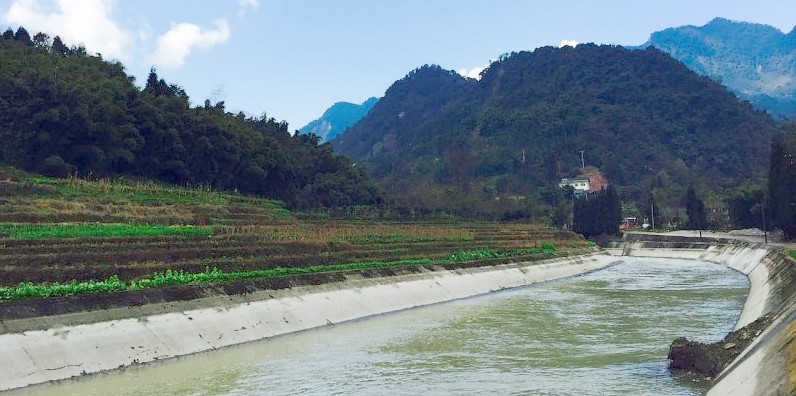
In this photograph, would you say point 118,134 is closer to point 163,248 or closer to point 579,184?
point 163,248

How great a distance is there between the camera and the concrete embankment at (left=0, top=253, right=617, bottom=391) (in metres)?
22.3

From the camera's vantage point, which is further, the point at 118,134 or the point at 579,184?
the point at 579,184

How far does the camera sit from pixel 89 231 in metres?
38.8

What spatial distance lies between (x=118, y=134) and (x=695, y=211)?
10121cm

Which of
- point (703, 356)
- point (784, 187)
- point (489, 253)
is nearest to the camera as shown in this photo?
point (703, 356)

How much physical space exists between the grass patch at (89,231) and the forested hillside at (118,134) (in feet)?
69.9

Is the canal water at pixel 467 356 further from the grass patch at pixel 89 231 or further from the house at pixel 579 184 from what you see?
the house at pixel 579 184

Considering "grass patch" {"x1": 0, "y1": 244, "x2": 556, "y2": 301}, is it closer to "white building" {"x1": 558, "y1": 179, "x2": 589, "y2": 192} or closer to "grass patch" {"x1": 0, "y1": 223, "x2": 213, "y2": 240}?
"grass patch" {"x1": 0, "y1": 223, "x2": 213, "y2": 240}

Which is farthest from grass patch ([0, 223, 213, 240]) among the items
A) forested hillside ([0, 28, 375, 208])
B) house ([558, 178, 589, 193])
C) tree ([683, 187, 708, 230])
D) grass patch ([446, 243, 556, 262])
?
house ([558, 178, 589, 193])

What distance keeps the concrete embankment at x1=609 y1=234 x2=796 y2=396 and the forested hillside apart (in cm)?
5248

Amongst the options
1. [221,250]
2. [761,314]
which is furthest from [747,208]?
[221,250]

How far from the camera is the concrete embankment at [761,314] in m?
13.9

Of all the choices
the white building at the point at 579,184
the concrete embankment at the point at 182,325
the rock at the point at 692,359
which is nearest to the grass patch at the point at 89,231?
the concrete embankment at the point at 182,325

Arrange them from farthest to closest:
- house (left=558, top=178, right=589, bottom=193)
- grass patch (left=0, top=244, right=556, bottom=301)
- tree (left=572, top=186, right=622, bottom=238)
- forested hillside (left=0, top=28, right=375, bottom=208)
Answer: house (left=558, top=178, right=589, bottom=193) → tree (left=572, top=186, right=622, bottom=238) → forested hillside (left=0, top=28, right=375, bottom=208) → grass patch (left=0, top=244, right=556, bottom=301)
